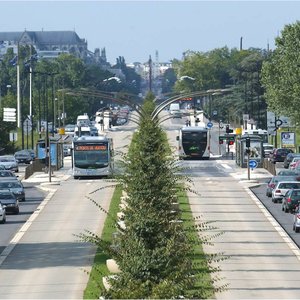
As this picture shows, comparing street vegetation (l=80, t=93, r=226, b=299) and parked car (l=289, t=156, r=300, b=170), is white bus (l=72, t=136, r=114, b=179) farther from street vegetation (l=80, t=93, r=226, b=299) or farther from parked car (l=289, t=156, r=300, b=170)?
street vegetation (l=80, t=93, r=226, b=299)

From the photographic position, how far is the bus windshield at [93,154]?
83188 millimetres

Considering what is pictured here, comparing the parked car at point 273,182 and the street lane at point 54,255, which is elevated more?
the parked car at point 273,182

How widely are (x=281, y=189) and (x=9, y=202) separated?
43.9 feet

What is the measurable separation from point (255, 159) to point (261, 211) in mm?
32479

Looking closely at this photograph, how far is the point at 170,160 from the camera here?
38188mm

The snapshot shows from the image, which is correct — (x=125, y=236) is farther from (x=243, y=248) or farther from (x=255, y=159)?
(x=255, y=159)

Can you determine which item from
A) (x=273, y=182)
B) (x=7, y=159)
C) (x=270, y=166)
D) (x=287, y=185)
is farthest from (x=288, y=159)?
(x=287, y=185)

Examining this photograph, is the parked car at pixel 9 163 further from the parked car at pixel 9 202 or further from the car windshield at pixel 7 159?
the parked car at pixel 9 202

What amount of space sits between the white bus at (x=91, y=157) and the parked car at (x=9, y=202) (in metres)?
22.7

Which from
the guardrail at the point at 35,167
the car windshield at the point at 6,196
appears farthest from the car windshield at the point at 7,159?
the car windshield at the point at 6,196

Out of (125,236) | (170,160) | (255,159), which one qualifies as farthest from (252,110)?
(125,236)

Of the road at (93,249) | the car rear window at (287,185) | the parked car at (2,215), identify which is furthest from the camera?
the car rear window at (287,185)

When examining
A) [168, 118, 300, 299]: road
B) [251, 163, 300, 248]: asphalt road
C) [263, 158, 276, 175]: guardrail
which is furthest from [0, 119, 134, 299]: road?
[263, 158, 276, 175]: guardrail

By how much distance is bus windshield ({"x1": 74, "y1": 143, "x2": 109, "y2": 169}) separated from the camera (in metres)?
83.2
